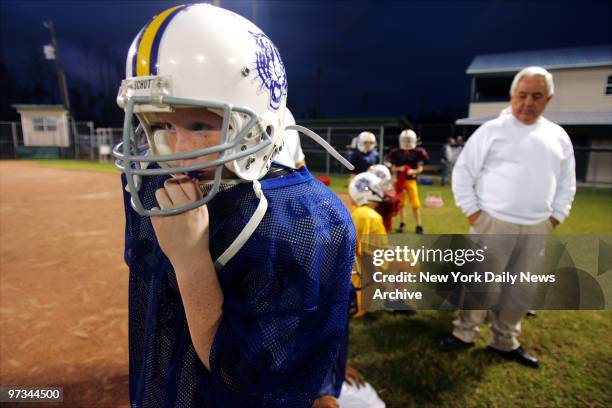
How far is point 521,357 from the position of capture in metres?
3.15

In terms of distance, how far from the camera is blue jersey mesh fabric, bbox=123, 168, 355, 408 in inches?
35.6

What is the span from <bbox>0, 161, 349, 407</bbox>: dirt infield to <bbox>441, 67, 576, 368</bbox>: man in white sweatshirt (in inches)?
133

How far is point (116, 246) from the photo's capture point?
20.2 ft

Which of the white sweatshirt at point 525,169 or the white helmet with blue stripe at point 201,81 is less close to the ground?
the white helmet with blue stripe at point 201,81

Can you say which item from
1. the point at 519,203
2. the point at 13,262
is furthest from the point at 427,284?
the point at 13,262

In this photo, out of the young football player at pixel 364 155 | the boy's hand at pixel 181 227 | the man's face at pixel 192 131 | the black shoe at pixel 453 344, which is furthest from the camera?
the young football player at pixel 364 155

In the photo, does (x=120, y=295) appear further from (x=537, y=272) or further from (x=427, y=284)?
(x=537, y=272)

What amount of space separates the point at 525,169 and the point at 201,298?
2.99 metres

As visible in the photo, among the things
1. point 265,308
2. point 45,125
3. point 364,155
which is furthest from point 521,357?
point 45,125

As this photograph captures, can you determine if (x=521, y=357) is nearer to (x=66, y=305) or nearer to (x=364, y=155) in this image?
(x=364, y=155)

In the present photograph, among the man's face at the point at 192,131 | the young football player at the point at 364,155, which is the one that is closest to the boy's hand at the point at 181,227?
the man's face at the point at 192,131

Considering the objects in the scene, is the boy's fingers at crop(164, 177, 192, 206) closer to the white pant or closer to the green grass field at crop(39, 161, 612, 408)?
the green grass field at crop(39, 161, 612, 408)

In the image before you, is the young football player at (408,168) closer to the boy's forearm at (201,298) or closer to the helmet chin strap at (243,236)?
the helmet chin strap at (243,236)

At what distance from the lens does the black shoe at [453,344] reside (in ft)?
11.0
